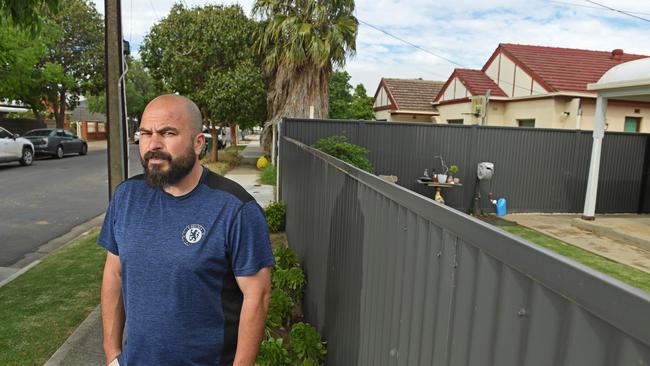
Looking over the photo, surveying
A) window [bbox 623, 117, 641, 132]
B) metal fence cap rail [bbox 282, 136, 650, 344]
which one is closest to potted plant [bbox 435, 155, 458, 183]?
window [bbox 623, 117, 641, 132]

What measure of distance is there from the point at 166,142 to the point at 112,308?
88cm

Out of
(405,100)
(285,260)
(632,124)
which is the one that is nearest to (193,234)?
(285,260)

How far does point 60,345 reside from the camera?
404 cm

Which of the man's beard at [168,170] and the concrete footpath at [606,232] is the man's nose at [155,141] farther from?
the concrete footpath at [606,232]

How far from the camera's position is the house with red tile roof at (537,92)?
16281 mm

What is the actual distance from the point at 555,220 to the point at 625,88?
135 inches

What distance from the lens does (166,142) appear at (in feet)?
6.66

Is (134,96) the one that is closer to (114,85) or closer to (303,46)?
(303,46)

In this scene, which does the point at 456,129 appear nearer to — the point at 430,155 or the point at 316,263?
the point at 430,155

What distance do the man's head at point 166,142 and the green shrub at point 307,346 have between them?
1881 millimetres

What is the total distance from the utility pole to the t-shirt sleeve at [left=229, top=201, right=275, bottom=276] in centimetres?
438

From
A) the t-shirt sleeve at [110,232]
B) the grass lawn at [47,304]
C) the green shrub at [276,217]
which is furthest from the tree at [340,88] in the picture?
the t-shirt sleeve at [110,232]

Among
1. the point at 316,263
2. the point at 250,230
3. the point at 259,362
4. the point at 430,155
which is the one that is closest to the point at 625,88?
the point at 430,155

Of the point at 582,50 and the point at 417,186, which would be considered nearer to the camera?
the point at 417,186
